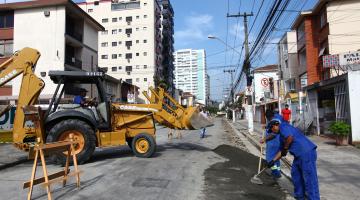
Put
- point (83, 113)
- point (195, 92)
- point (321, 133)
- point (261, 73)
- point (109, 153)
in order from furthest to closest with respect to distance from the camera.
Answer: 1. point (195, 92)
2. point (261, 73)
3. point (321, 133)
4. point (109, 153)
5. point (83, 113)

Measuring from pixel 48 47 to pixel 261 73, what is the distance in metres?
47.0

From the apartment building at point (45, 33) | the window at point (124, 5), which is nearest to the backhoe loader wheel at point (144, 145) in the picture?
the apartment building at point (45, 33)

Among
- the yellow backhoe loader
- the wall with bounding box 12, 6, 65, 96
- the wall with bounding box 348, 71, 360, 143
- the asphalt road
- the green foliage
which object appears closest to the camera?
the asphalt road

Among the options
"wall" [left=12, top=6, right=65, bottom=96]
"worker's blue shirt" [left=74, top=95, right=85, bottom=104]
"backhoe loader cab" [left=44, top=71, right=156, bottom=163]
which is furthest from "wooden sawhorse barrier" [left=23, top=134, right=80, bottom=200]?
"wall" [left=12, top=6, right=65, bottom=96]

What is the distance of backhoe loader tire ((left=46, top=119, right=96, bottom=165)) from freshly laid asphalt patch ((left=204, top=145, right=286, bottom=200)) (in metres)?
3.54

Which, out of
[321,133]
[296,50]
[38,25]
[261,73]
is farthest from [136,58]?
[321,133]

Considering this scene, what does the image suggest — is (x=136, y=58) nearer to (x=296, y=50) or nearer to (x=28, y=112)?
(x=296, y=50)

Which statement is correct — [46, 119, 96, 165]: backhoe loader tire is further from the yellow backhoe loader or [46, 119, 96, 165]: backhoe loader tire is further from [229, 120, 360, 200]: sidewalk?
[229, 120, 360, 200]: sidewalk

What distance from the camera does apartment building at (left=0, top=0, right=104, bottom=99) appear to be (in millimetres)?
37584

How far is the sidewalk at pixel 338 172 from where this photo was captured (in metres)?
7.53

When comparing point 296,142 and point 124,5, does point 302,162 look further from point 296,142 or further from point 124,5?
point 124,5

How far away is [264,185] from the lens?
326 inches

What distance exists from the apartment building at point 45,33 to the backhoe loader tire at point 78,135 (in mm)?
26603

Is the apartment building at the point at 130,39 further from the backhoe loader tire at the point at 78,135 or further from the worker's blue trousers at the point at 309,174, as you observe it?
the worker's blue trousers at the point at 309,174
